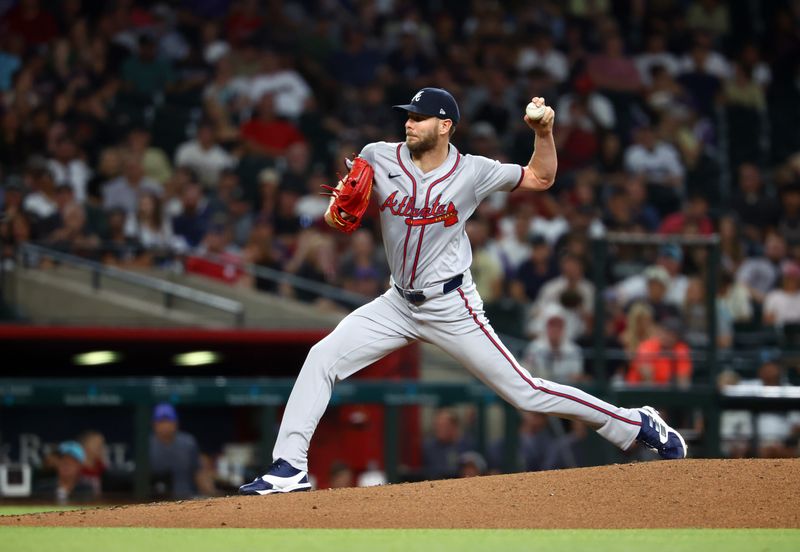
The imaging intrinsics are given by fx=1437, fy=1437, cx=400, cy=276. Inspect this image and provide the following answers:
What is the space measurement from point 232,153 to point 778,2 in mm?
8290

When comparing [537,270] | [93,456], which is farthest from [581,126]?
[93,456]

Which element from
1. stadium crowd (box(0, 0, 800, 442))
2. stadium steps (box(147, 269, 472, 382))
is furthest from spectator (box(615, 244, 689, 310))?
stadium steps (box(147, 269, 472, 382))

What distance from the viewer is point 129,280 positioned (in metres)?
11.5

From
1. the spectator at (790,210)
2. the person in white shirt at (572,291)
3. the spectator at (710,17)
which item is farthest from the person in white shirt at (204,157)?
the spectator at (710,17)

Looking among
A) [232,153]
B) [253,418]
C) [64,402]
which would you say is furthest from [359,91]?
[64,402]

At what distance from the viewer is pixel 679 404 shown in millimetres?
11852

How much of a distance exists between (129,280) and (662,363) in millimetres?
4446

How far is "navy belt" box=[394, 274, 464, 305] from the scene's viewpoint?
6379 millimetres

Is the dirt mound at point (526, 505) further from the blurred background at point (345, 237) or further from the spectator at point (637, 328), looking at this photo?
the spectator at point (637, 328)

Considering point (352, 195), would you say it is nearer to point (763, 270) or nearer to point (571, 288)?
point (571, 288)

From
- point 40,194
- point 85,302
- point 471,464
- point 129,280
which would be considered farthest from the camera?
point 40,194

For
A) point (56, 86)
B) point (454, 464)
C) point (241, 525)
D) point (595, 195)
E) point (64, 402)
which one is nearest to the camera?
point (241, 525)

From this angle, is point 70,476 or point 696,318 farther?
point 696,318

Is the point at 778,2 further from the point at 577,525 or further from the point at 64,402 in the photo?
the point at 577,525
